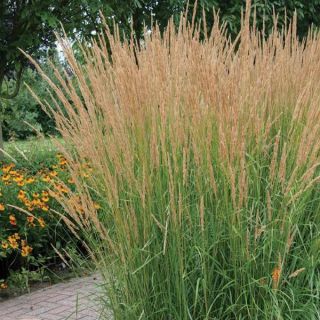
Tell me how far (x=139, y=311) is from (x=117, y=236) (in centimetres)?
34

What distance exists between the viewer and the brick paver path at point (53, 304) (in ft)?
13.1

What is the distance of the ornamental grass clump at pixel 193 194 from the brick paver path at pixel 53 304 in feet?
4.77

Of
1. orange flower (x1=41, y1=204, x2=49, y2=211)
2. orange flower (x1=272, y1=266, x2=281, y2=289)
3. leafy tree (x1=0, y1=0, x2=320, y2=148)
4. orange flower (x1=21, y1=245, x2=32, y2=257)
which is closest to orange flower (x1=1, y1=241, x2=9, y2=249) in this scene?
orange flower (x1=21, y1=245, x2=32, y2=257)

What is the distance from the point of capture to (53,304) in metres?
4.27

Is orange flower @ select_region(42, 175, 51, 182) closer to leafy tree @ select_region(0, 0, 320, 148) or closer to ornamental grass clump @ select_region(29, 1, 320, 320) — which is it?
leafy tree @ select_region(0, 0, 320, 148)

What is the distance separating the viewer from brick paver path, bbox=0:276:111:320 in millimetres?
3994

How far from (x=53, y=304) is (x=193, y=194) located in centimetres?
219

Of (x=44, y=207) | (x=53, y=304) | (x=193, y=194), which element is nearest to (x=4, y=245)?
(x=44, y=207)

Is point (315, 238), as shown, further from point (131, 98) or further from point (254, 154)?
point (131, 98)

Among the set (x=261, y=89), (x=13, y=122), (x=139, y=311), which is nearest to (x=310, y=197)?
(x=261, y=89)

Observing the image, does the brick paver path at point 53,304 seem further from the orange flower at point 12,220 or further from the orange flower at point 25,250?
the orange flower at point 12,220

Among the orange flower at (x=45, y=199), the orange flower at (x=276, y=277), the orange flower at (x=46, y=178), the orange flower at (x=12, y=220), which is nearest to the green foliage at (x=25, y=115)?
the orange flower at (x=46, y=178)

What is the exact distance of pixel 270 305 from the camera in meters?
2.34

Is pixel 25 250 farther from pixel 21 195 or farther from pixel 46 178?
pixel 46 178
